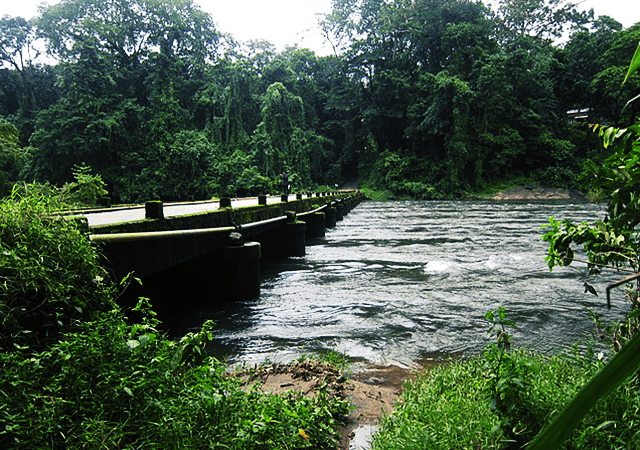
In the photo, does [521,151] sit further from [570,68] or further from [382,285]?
[382,285]

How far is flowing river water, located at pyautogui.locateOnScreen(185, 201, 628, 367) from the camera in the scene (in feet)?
16.9

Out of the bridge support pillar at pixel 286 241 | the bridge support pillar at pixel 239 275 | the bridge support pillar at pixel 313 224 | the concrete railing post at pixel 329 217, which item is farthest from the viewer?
the concrete railing post at pixel 329 217

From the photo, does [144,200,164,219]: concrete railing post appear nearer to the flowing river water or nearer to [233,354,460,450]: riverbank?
the flowing river water

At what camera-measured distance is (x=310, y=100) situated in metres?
48.5

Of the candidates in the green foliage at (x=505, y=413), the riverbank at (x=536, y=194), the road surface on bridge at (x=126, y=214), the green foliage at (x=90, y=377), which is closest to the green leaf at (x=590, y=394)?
the green foliage at (x=90, y=377)

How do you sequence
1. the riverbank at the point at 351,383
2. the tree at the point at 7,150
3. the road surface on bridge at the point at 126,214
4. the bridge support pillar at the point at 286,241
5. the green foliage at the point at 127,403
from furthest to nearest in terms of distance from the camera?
the tree at the point at 7,150, the bridge support pillar at the point at 286,241, the road surface on bridge at the point at 126,214, the riverbank at the point at 351,383, the green foliage at the point at 127,403

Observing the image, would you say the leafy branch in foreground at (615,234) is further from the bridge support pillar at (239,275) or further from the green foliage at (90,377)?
the bridge support pillar at (239,275)

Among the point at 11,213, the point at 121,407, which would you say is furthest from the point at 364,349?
the point at 11,213

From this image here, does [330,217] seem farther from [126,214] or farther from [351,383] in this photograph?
[351,383]

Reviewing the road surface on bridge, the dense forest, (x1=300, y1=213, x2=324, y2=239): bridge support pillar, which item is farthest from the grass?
the dense forest

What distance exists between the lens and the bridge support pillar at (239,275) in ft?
22.1

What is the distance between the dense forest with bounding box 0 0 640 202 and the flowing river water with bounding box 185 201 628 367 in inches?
944

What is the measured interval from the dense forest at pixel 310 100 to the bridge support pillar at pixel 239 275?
1029 inches

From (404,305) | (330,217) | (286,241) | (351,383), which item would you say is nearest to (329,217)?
(330,217)
